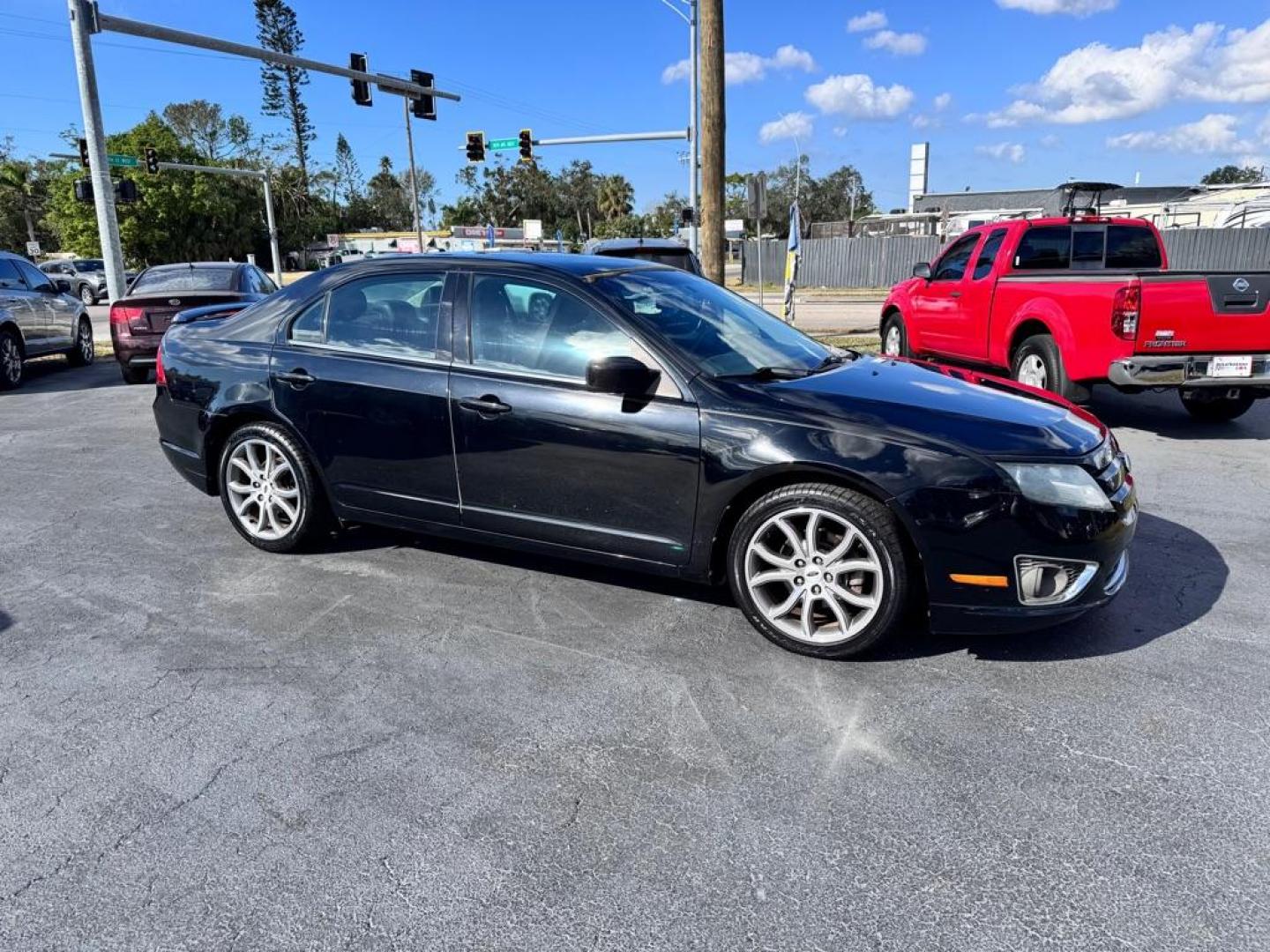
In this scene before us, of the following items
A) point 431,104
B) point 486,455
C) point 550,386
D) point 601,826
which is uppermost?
point 431,104

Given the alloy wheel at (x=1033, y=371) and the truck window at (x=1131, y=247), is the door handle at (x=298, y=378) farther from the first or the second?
the truck window at (x=1131, y=247)

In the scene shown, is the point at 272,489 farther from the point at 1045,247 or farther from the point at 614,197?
the point at 614,197

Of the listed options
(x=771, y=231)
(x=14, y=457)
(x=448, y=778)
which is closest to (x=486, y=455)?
(x=448, y=778)

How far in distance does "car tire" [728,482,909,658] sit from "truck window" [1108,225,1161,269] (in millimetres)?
7237

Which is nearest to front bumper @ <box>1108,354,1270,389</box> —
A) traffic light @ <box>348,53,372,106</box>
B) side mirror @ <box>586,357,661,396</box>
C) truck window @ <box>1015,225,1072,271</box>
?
truck window @ <box>1015,225,1072,271</box>

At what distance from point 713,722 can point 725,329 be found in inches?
77.5

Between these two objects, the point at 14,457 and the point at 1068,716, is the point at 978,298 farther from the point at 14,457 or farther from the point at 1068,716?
the point at 14,457

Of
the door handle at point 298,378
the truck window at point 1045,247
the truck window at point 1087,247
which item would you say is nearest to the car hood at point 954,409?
the door handle at point 298,378

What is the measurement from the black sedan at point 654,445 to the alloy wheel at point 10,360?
813 cm

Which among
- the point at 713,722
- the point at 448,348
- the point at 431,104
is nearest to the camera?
the point at 713,722

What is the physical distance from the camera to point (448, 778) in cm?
283

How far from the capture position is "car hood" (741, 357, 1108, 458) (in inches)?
133

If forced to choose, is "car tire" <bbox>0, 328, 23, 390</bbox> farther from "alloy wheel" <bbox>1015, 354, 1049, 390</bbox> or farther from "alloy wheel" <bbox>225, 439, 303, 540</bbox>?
"alloy wheel" <bbox>1015, 354, 1049, 390</bbox>

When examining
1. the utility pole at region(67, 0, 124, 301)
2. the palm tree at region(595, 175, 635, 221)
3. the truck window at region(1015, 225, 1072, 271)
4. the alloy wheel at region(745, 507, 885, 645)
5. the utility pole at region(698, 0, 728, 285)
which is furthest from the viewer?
the palm tree at region(595, 175, 635, 221)
